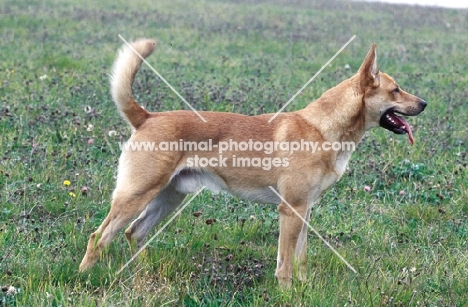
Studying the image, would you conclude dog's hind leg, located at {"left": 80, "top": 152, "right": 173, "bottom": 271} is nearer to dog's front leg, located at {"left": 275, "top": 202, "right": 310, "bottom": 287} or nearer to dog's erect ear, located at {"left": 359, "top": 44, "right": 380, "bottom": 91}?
dog's front leg, located at {"left": 275, "top": 202, "right": 310, "bottom": 287}

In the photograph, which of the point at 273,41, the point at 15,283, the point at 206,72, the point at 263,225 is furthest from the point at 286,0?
the point at 15,283

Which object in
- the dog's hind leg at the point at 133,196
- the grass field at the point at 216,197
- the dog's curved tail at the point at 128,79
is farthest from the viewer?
the dog's curved tail at the point at 128,79

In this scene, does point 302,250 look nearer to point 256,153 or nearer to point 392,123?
point 256,153

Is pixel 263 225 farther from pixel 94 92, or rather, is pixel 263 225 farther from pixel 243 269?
pixel 94 92

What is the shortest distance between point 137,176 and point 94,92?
427cm

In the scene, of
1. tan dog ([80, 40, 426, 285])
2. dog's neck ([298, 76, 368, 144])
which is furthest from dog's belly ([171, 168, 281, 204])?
dog's neck ([298, 76, 368, 144])

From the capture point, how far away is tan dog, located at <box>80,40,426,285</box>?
4375 millimetres

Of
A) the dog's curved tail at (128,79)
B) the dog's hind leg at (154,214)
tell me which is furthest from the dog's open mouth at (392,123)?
the dog's curved tail at (128,79)

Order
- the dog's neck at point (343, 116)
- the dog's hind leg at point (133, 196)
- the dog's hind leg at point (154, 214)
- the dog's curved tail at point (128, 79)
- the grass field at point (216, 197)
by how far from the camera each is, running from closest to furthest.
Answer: the grass field at point (216, 197), the dog's hind leg at point (133, 196), the dog's curved tail at point (128, 79), the dog's neck at point (343, 116), the dog's hind leg at point (154, 214)

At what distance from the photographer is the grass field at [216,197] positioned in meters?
3.93

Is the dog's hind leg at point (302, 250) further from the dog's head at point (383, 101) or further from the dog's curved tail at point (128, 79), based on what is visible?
the dog's curved tail at point (128, 79)

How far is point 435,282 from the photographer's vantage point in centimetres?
414

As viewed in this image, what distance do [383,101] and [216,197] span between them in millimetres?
1868

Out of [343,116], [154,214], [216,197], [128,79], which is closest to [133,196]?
[154,214]
